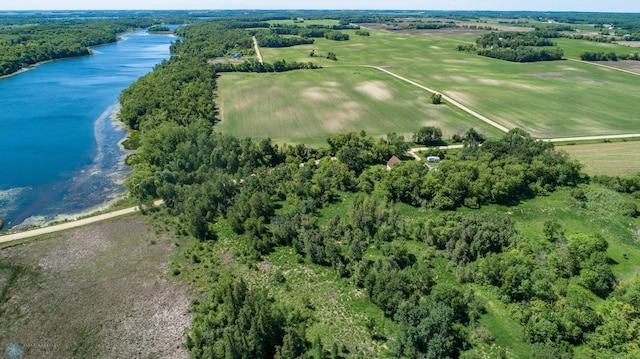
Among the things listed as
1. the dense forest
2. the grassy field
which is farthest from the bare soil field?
the grassy field

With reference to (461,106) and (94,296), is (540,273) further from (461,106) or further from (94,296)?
(461,106)

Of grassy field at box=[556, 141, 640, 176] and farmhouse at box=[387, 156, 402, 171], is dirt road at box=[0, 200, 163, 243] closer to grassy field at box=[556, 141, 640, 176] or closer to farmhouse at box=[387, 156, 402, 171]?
farmhouse at box=[387, 156, 402, 171]

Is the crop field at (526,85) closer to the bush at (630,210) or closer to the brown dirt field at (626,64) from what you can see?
the brown dirt field at (626,64)

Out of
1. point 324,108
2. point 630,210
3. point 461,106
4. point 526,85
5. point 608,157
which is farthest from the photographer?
point 526,85

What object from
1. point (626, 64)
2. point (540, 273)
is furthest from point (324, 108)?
point (626, 64)

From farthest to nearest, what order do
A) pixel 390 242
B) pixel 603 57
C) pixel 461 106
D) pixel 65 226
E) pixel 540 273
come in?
pixel 603 57 < pixel 461 106 < pixel 65 226 < pixel 390 242 < pixel 540 273

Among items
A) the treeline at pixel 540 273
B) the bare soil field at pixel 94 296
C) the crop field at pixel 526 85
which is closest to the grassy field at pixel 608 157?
the crop field at pixel 526 85

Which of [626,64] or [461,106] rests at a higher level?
[626,64]
